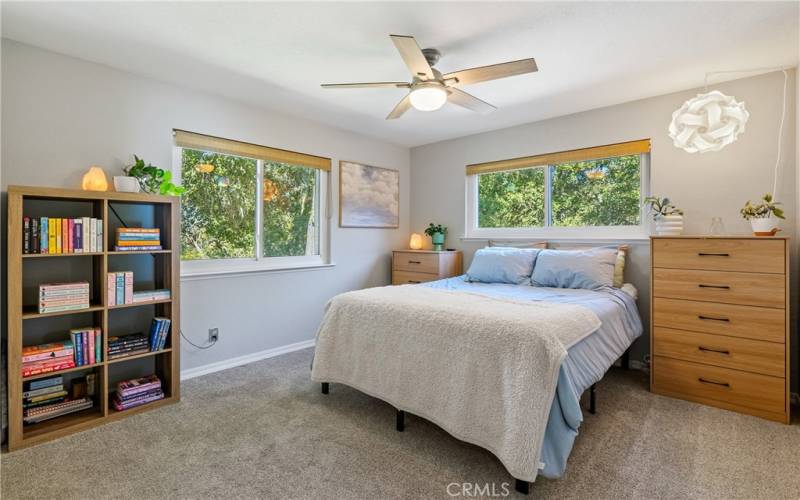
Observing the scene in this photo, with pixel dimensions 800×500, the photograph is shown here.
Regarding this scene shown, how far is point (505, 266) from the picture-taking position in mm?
3301

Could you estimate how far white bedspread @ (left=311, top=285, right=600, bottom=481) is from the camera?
5.18 feet

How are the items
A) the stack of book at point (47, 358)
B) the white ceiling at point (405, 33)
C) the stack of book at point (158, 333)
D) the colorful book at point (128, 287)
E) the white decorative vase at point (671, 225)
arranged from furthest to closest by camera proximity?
the white decorative vase at point (671, 225) → the stack of book at point (158, 333) → the colorful book at point (128, 287) → the stack of book at point (47, 358) → the white ceiling at point (405, 33)

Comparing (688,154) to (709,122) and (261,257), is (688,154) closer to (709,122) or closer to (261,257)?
(709,122)

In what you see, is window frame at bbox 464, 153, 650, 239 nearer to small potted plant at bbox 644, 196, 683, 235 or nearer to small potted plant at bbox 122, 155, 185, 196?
small potted plant at bbox 644, 196, 683, 235

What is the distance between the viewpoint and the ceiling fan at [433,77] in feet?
6.28

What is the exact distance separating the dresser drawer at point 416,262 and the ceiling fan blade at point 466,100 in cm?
172

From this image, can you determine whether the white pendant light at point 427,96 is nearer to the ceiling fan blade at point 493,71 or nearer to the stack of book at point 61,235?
the ceiling fan blade at point 493,71

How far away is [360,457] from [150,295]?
1.69m

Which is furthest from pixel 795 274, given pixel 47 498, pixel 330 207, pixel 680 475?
pixel 47 498

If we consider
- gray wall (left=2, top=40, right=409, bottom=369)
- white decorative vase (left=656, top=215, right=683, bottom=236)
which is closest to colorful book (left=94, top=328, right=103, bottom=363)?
gray wall (left=2, top=40, right=409, bottom=369)

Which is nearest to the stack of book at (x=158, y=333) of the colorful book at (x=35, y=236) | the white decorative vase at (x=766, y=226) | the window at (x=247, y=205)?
the window at (x=247, y=205)

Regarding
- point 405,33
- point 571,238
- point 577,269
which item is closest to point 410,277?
point 571,238

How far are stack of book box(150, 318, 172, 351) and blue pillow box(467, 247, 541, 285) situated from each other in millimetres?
2396

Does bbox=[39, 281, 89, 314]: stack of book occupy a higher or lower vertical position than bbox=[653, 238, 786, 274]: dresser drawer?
lower
